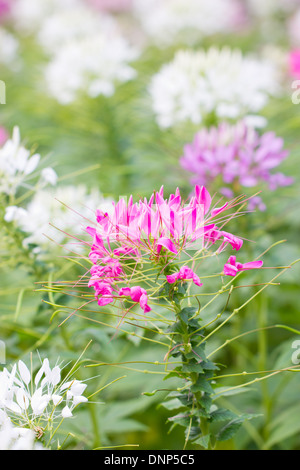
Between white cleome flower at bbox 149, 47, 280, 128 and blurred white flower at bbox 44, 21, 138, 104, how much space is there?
26 centimetres

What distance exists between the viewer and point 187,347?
2.21ft

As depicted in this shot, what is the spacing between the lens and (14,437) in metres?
0.63

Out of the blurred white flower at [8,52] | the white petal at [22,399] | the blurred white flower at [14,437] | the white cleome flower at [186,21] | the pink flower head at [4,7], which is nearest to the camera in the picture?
the blurred white flower at [14,437]

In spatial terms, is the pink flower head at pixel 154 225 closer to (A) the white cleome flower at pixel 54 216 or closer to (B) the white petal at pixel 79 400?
(B) the white petal at pixel 79 400

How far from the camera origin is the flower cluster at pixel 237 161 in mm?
1146

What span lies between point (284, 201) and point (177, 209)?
1.02 metres

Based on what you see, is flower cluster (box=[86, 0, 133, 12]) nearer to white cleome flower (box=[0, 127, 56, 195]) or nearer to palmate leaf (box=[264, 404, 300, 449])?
white cleome flower (box=[0, 127, 56, 195])

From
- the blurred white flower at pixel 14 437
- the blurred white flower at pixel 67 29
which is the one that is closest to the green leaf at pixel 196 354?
the blurred white flower at pixel 14 437

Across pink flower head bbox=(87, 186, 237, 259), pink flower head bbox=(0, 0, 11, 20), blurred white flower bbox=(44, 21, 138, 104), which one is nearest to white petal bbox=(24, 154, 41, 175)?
pink flower head bbox=(87, 186, 237, 259)

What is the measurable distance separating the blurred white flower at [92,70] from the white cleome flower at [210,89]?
0.26m

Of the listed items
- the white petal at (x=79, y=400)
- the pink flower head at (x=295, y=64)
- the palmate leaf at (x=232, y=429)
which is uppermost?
the pink flower head at (x=295, y=64)

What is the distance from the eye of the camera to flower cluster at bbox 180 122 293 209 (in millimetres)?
1146

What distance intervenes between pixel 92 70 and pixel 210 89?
0.50 meters
